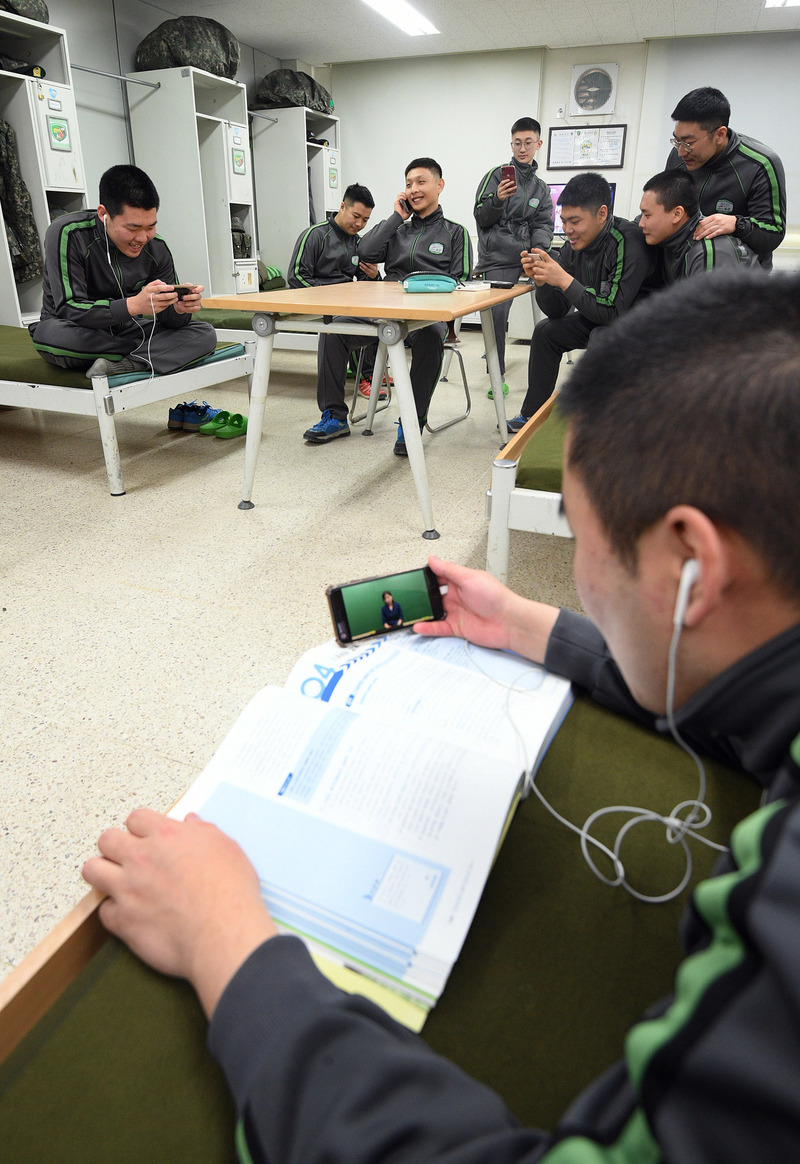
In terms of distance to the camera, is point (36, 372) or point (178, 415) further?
point (178, 415)

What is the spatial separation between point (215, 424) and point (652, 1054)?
3.34 metres

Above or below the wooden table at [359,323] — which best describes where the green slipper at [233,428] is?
below

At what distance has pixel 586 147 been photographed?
657 centimetres

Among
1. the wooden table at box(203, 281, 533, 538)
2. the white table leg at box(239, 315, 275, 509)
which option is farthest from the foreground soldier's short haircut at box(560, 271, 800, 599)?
the white table leg at box(239, 315, 275, 509)

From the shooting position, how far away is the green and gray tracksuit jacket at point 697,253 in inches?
98.5

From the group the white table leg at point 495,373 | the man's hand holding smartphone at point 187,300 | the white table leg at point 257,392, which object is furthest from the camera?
the white table leg at point 495,373

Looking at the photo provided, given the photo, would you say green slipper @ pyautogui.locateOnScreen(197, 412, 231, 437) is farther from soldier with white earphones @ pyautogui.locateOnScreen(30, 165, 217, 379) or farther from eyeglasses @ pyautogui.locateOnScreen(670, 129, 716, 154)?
eyeglasses @ pyautogui.locateOnScreen(670, 129, 716, 154)

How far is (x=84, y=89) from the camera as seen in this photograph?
4777 mm

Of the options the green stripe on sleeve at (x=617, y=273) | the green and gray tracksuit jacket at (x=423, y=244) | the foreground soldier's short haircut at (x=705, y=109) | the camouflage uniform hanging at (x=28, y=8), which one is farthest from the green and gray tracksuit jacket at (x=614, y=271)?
the camouflage uniform hanging at (x=28, y=8)

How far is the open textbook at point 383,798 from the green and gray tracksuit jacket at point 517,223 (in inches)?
180

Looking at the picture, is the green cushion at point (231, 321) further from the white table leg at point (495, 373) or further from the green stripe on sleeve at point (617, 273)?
the green stripe on sleeve at point (617, 273)

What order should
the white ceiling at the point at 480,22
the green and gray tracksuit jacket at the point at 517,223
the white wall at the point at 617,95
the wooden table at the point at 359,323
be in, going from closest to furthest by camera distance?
the wooden table at the point at 359,323
the green and gray tracksuit jacket at the point at 517,223
the white ceiling at the point at 480,22
the white wall at the point at 617,95

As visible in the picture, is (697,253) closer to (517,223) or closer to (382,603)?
(382,603)

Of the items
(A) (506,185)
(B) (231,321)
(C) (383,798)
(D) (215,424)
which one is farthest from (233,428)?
(C) (383,798)
